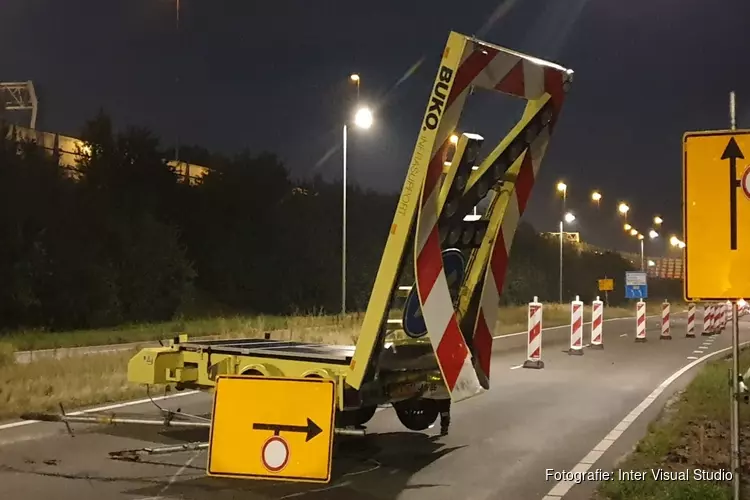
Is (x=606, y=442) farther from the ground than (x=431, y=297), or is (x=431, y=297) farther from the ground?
(x=431, y=297)

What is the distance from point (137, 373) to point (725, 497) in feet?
19.8

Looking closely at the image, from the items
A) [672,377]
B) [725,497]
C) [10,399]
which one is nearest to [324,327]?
[672,377]

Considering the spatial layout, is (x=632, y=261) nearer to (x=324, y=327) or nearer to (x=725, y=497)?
(x=324, y=327)

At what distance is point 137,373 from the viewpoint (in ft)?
30.7

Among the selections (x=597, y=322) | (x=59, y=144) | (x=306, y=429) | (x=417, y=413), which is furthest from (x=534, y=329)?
(x=59, y=144)

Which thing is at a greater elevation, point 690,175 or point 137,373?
point 690,175

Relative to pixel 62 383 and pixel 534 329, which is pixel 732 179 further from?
pixel 534 329

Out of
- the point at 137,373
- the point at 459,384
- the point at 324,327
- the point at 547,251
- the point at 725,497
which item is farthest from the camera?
the point at 547,251

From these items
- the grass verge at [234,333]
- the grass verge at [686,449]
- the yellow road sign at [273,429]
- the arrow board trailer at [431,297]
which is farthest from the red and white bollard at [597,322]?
the yellow road sign at [273,429]

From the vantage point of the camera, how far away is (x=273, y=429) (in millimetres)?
6781

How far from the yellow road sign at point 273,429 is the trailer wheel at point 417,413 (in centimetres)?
321

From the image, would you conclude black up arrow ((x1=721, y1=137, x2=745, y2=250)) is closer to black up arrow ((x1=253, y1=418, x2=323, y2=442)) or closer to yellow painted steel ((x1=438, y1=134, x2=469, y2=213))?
yellow painted steel ((x1=438, y1=134, x2=469, y2=213))

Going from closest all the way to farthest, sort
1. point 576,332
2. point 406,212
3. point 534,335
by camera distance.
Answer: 1. point 406,212
2. point 534,335
3. point 576,332

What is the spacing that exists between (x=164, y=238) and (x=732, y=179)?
40.3m
